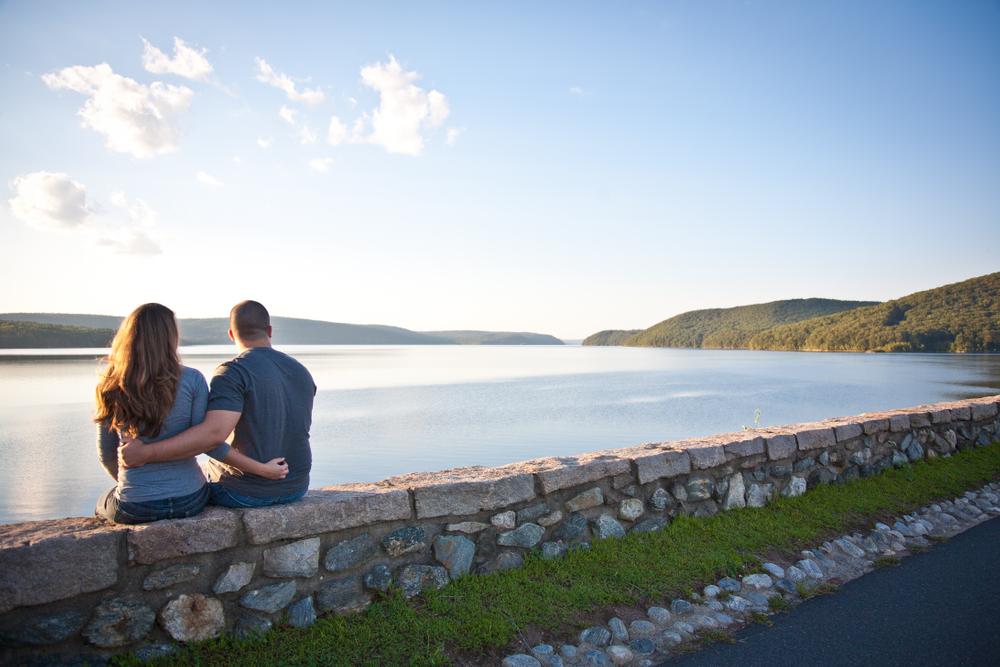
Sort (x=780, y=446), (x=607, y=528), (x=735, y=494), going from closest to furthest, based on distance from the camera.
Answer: (x=607, y=528) < (x=735, y=494) < (x=780, y=446)

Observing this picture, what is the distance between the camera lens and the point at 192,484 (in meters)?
2.83

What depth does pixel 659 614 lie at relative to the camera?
3451 mm

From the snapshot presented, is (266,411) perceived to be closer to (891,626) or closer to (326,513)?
(326,513)

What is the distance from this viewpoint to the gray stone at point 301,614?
9.72 feet

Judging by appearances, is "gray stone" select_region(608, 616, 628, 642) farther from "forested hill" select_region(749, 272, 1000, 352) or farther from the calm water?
"forested hill" select_region(749, 272, 1000, 352)

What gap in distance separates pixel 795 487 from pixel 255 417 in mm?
5133

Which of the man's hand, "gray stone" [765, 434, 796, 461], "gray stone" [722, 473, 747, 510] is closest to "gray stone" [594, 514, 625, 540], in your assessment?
"gray stone" [722, 473, 747, 510]

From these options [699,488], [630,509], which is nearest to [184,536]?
[630,509]

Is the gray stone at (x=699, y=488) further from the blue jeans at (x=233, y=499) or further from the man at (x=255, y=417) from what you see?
the blue jeans at (x=233, y=499)

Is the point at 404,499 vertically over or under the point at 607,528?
over

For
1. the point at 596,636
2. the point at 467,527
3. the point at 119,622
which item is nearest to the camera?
the point at 119,622

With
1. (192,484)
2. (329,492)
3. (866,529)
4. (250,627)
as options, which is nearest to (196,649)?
(250,627)

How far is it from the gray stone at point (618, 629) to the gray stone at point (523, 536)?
74 cm

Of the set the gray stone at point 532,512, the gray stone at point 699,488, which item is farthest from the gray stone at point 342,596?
the gray stone at point 699,488
